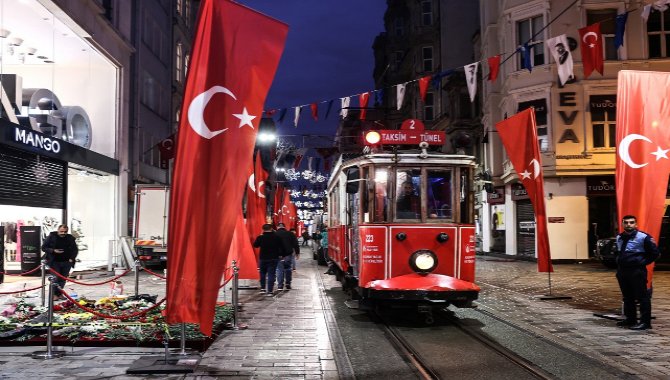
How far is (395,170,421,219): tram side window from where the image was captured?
10.4 metres

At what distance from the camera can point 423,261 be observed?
10094mm

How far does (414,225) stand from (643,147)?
13.8ft

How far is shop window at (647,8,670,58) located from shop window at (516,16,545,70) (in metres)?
4.51

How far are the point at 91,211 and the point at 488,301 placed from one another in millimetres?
15825

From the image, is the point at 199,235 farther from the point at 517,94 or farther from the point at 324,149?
the point at 517,94

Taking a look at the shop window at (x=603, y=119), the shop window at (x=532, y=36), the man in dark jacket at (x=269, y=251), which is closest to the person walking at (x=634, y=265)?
the man in dark jacket at (x=269, y=251)

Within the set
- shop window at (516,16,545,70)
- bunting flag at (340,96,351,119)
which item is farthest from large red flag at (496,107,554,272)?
shop window at (516,16,545,70)

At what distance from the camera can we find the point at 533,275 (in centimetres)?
2052

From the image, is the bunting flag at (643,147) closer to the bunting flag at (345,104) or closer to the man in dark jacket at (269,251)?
the man in dark jacket at (269,251)

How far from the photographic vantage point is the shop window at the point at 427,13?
50.3 m

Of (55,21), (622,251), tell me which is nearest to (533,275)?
(622,251)

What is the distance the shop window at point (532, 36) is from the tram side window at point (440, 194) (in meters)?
19.2

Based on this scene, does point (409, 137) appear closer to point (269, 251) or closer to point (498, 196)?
point (269, 251)

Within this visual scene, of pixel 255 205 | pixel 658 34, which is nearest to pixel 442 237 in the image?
pixel 255 205
